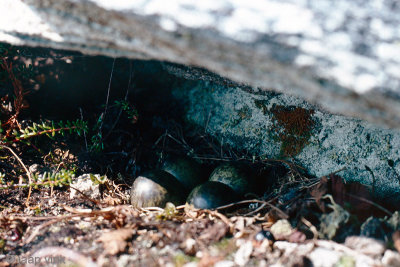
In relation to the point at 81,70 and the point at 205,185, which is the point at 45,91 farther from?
the point at 205,185

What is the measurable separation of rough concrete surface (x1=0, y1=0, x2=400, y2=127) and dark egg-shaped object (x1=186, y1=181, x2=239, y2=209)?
913 mm

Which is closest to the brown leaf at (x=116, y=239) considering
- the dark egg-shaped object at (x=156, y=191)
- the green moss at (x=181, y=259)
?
the green moss at (x=181, y=259)

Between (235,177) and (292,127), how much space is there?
0.59 meters

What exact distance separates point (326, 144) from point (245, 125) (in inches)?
25.6

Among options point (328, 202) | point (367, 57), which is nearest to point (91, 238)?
point (328, 202)

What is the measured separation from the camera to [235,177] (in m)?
2.26

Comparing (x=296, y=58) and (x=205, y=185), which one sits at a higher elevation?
(x=296, y=58)

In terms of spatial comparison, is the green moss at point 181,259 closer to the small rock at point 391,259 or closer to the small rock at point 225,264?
the small rock at point 225,264

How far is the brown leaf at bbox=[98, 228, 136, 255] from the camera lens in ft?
5.19

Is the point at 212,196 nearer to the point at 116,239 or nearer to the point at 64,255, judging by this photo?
the point at 116,239

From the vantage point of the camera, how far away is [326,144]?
2.30 m

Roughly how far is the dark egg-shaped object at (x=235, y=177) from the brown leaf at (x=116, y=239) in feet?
2.54

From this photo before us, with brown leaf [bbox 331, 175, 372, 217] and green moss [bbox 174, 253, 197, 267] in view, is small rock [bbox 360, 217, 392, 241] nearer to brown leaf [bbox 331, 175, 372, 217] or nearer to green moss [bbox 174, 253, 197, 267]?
brown leaf [bbox 331, 175, 372, 217]

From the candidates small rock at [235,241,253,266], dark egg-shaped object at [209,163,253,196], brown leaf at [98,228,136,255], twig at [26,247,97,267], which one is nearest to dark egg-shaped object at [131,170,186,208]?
dark egg-shaped object at [209,163,253,196]
